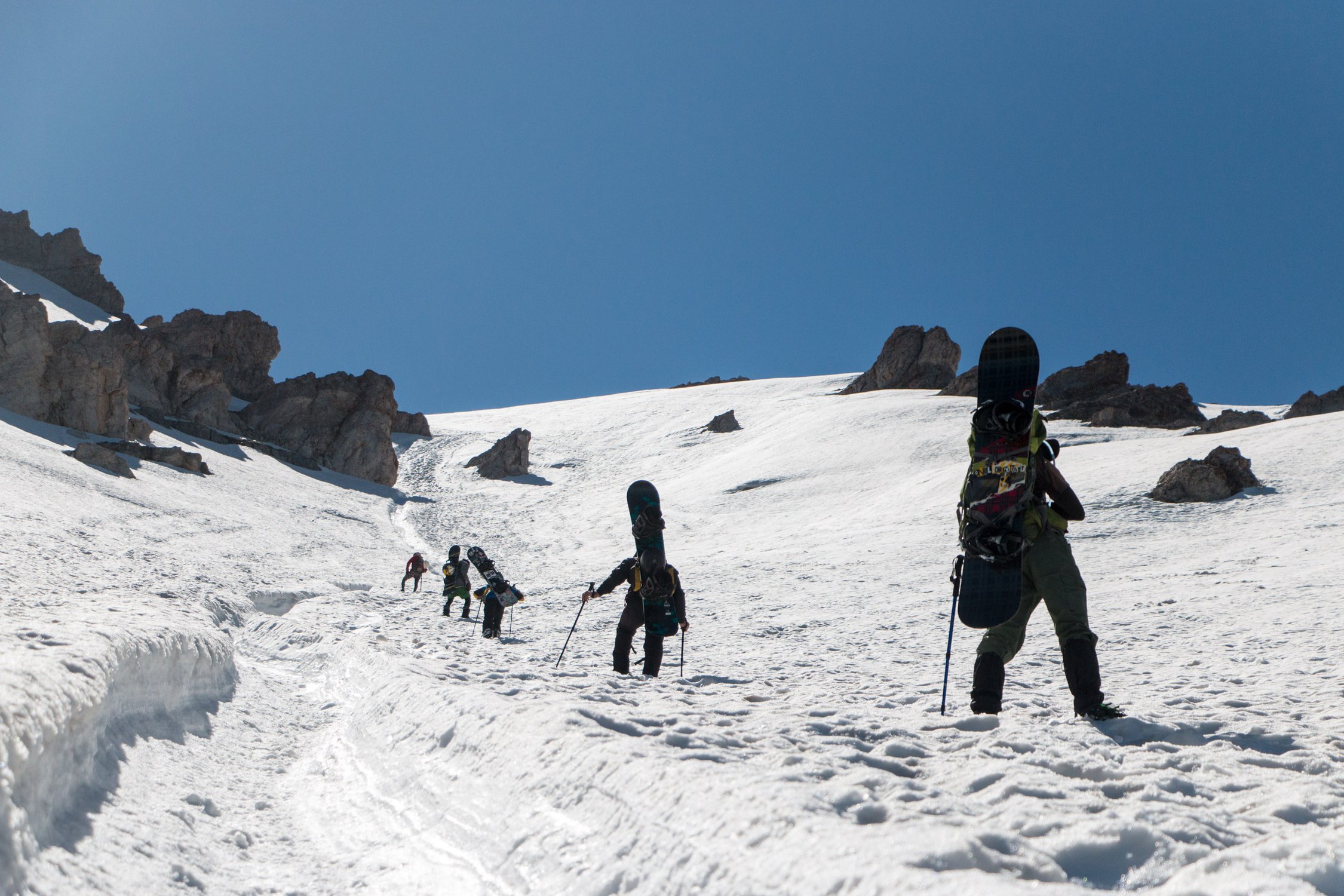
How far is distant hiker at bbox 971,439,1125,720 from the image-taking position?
15.6 feet

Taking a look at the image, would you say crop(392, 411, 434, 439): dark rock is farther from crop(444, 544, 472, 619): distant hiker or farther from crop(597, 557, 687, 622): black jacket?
crop(597, 557, 687, 622): black jacket

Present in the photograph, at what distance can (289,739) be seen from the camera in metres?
5.93

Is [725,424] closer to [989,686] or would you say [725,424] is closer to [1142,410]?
[1142,410]

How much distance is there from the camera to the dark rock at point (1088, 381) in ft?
163

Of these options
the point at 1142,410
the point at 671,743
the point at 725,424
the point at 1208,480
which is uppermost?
the point at 1142,410

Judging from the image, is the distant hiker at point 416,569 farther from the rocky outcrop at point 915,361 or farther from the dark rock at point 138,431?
the rocky outcrop at point 915,361

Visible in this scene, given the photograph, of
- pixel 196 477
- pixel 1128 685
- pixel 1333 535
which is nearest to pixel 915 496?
pixel 1333 535

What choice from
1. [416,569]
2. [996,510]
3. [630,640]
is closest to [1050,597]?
[996,510]

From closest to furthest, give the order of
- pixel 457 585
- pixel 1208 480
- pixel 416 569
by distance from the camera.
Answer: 1. pixel 457 585
2. pixel 416 569
3. pixel 1208 480

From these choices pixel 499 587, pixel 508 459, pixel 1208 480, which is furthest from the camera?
pixel 508 459

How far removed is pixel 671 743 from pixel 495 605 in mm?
9929

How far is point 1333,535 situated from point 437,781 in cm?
1809

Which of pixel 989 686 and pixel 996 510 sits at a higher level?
pixel 996 510

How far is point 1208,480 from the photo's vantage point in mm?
21688
